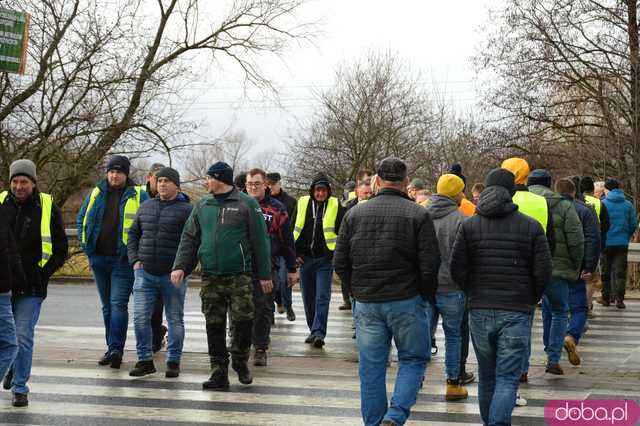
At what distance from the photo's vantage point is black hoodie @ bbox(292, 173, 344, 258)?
1230 cm

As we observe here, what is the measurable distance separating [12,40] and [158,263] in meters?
4.47

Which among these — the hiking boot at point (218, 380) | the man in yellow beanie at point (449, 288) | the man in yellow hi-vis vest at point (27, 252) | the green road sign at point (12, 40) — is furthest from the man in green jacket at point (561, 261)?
the green road sign at point (12, 40)

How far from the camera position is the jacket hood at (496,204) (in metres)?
7.12

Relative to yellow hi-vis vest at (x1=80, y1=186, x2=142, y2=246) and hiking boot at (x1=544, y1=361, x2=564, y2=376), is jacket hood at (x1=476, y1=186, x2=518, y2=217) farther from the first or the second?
yellow hi-vis vest at (x1=80, y1=186, x2=142, y2=246)

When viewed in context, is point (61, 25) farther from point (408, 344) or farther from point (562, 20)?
point (408, 344)

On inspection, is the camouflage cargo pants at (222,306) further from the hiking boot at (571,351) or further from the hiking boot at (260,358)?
the hiking boot at (571,351)

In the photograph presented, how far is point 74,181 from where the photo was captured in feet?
76.8

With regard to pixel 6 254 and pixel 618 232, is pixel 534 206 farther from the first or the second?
pixel 618 232

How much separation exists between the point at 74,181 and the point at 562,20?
51.8 ft

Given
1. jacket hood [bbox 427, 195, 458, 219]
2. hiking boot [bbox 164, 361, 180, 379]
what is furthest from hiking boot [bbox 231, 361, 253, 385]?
jacket hood [bbox 427, 195, 458, 219]

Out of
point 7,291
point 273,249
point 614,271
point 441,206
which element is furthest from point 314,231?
point 614,271

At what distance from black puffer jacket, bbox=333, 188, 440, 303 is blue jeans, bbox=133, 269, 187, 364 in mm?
3214

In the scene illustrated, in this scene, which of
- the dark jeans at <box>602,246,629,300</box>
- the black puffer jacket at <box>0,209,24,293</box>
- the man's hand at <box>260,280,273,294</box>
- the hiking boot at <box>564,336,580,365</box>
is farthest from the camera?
the dark jeans at <box>602,246,629,300</box>

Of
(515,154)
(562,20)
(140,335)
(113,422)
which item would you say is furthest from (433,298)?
(515,154)
